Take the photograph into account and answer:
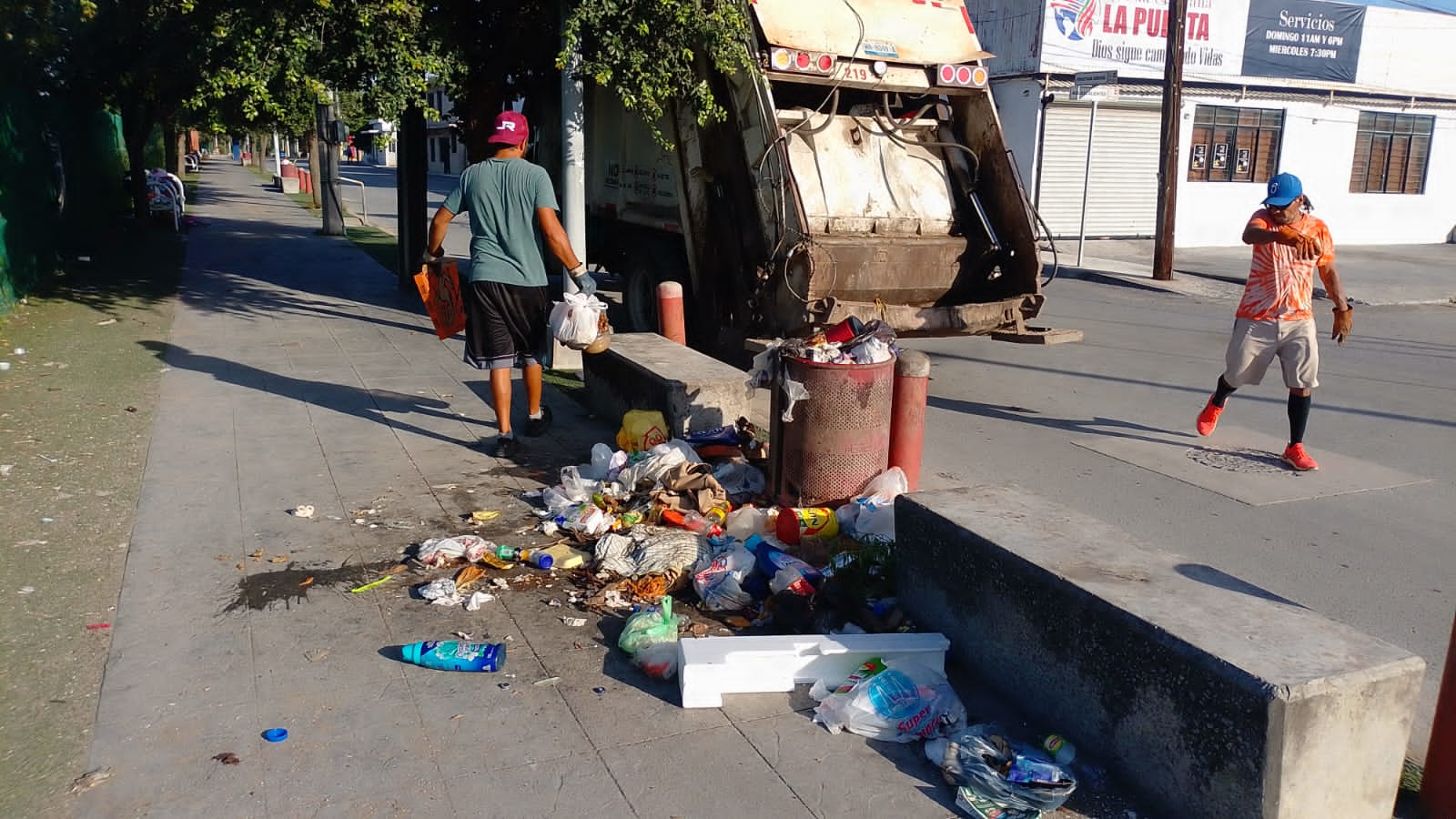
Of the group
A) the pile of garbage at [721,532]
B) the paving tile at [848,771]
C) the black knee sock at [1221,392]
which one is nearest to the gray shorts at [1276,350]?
the black knee sock at [1221,392]

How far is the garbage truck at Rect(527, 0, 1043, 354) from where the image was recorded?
7973 mm

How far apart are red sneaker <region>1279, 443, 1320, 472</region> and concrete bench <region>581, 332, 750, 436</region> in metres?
3.26

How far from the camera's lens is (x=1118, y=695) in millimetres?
3080

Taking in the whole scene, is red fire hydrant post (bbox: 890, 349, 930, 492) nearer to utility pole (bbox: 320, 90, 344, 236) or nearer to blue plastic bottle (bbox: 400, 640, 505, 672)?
blue plastic bottle (bbox: 400, 640, 505, 672)

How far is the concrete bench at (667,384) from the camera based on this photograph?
20.2 ft

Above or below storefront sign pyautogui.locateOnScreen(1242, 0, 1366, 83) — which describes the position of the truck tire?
below

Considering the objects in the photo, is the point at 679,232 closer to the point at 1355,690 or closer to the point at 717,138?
the point at 717,138

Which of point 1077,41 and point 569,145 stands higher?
point 1077,41

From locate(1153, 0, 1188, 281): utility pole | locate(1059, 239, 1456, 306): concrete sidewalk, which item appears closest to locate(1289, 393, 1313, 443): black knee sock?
locate(1059, 239, 1456, 306): concrete sidewalk

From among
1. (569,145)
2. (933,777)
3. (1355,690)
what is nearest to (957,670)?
(933,777)

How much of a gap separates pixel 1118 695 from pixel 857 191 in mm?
6041

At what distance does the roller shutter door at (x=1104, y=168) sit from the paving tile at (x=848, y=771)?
63.9 feet

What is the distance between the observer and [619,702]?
11.8 feet

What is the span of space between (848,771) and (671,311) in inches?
200
